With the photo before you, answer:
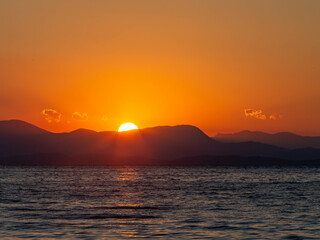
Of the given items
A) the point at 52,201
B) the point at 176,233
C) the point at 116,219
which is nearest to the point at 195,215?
the point at 116,219

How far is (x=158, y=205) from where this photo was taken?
51.5 meters

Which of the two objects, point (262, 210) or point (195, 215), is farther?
point (262, 210)

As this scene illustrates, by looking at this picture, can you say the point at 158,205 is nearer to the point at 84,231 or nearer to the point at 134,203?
the point at 134,203

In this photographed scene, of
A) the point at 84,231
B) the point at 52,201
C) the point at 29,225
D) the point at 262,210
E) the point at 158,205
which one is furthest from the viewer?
the point at 52,201

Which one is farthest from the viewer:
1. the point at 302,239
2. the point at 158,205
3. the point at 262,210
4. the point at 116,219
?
the point at 158,205

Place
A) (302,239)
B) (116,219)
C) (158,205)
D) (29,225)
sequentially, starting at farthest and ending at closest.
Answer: (158,205)
(116,219)
(29,225)
(302,239)

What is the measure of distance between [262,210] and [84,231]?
1939cm

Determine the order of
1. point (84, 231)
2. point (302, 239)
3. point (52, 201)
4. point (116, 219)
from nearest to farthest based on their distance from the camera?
point (302, 239)
point (84, 231)
point (116, 219)
point (52, 201)

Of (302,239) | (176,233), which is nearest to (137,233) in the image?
(176,233)

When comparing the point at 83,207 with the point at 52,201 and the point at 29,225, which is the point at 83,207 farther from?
the point at 29,225

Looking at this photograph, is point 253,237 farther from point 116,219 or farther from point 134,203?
point 134,203

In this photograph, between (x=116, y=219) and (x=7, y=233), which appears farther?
(x=116, y=219)

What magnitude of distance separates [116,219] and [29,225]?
7170 mm

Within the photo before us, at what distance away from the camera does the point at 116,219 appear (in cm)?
4006
